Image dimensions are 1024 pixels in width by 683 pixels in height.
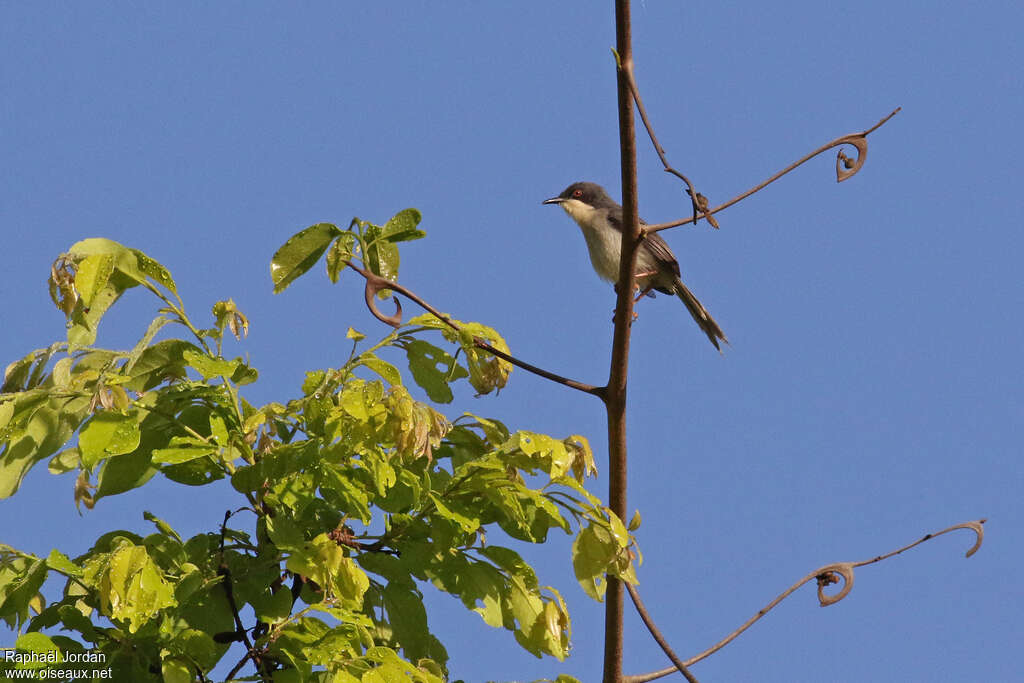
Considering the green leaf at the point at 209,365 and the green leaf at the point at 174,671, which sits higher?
the green leaf at the point at 209,365

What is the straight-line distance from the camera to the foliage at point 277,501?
323cm

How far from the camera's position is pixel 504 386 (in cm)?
396

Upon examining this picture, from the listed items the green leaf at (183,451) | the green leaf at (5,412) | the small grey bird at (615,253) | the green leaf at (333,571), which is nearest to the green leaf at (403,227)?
→ the green leaf at (183,451)

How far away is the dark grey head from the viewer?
11.0 meters

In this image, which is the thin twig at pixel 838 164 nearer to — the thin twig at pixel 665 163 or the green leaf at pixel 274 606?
the thin twig at pixel 665 163

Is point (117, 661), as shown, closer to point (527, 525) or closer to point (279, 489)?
point (279, 489)

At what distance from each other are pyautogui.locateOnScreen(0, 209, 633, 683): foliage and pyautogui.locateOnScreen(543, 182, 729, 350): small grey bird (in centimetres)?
670

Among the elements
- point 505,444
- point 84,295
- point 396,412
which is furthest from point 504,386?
point 84,295

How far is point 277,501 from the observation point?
11.1 ft

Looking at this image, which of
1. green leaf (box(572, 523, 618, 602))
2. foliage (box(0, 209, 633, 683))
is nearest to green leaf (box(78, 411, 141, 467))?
foliage (box(0, 209, 633, 683))

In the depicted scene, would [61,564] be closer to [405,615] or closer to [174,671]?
[174,671]

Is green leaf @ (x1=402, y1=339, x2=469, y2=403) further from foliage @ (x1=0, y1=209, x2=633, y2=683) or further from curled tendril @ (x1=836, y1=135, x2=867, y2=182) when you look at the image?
curled tendril @ (x1=836, y1=135, x2=867, y2=182)

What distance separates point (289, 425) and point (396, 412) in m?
0.61

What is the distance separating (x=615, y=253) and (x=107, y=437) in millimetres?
7519
